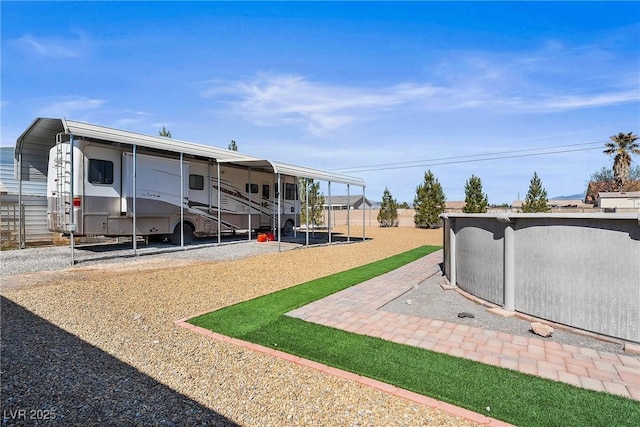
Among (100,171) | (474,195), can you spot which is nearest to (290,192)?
(100,171)

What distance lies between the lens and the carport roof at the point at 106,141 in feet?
31.0

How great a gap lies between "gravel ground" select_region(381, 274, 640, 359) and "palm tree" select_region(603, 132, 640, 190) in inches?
1307

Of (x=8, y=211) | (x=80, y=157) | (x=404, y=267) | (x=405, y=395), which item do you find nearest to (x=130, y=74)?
(x=80, y=157)

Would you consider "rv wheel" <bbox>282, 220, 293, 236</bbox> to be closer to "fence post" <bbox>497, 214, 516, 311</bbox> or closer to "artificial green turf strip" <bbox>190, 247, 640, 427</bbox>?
"artificial green turf strip" <bbox>190, 247, 640, 427</bbox>

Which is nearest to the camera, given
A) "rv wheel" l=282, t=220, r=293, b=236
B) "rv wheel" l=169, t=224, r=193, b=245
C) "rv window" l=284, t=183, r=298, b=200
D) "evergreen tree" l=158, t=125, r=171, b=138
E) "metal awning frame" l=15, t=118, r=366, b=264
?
"metal awning frame" l=15, t=118, r=366, b=264

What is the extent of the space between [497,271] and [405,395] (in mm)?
3087

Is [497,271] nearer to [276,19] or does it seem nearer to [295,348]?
[295,348]

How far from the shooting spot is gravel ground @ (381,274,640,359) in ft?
12.5

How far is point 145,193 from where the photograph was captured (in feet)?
36.8

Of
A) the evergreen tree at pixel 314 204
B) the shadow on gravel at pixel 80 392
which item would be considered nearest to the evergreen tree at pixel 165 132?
the evergreen tree at pixel 314 204

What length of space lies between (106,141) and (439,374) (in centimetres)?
1057

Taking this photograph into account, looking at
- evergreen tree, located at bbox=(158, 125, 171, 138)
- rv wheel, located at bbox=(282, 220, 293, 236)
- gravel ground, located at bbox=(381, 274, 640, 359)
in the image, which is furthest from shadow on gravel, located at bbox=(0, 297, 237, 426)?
evergreen tree, located at bbox=(158, 125, 171, 138)

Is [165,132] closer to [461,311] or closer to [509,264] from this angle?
[461,311]

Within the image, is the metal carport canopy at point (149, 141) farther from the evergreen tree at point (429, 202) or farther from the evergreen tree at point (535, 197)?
the evergreen tree at point (535, 197)
